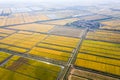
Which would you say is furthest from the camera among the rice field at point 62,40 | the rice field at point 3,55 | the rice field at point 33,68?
the rice field at point 62,40

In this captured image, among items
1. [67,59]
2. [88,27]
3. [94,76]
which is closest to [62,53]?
[67,59]

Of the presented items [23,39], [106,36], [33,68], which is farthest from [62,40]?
[33,68]

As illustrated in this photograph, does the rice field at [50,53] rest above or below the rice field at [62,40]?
above

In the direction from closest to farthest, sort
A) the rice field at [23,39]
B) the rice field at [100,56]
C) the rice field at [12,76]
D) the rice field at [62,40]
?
the rice field at [12,76] → the rice field at [100,56] → the rice field at [23,39] → the rice field at [62,40]

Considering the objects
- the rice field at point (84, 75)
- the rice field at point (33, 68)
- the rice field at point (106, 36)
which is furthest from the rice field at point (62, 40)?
the rice field at point (84, 75)

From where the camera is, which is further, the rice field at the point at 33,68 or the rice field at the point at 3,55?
the rice field at the point at 3,55

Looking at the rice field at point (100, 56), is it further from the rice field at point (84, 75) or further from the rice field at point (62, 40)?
the rice field at point (62, 40)

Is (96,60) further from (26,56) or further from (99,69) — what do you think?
(26,56)

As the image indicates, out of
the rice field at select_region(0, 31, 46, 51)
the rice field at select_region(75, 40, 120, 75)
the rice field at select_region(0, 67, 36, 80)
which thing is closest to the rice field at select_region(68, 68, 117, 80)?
the rice field at select_region(75, 40, 120, 75)
